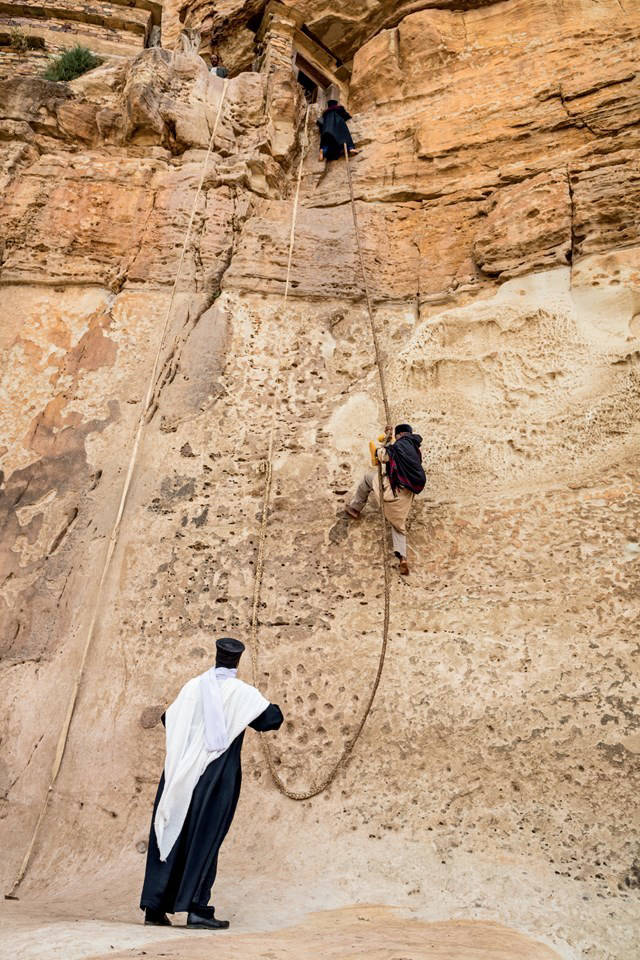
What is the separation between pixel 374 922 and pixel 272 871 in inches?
38.3

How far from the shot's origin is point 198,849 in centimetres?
335

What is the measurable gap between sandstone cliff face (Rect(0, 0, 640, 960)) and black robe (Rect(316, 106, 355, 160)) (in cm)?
28

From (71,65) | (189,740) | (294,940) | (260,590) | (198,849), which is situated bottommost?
(294,940)

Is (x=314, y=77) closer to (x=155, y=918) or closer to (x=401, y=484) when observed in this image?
(x=401, y=484)

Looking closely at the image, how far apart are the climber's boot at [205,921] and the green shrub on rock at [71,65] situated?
31.8 ft

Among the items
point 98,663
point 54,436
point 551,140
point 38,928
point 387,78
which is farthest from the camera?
point 387,78

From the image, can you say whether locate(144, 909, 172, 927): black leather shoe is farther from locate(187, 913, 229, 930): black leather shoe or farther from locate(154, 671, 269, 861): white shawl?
locate(154, 671, 269, 861): white shawl

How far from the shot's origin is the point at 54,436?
695 cm

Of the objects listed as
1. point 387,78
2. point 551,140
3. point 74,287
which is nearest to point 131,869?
point 74,287

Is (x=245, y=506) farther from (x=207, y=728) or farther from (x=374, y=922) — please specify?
(x=374, y=922)

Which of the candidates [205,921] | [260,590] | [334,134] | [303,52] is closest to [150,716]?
[260,590]

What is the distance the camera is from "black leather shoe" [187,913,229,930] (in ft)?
10.7

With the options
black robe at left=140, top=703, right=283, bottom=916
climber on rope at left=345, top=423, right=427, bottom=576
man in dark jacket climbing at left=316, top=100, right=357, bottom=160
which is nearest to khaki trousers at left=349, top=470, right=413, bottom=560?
climber on rope at left=345, top=423, right=427, bottom=576

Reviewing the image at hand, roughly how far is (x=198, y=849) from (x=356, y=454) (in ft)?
12.4
